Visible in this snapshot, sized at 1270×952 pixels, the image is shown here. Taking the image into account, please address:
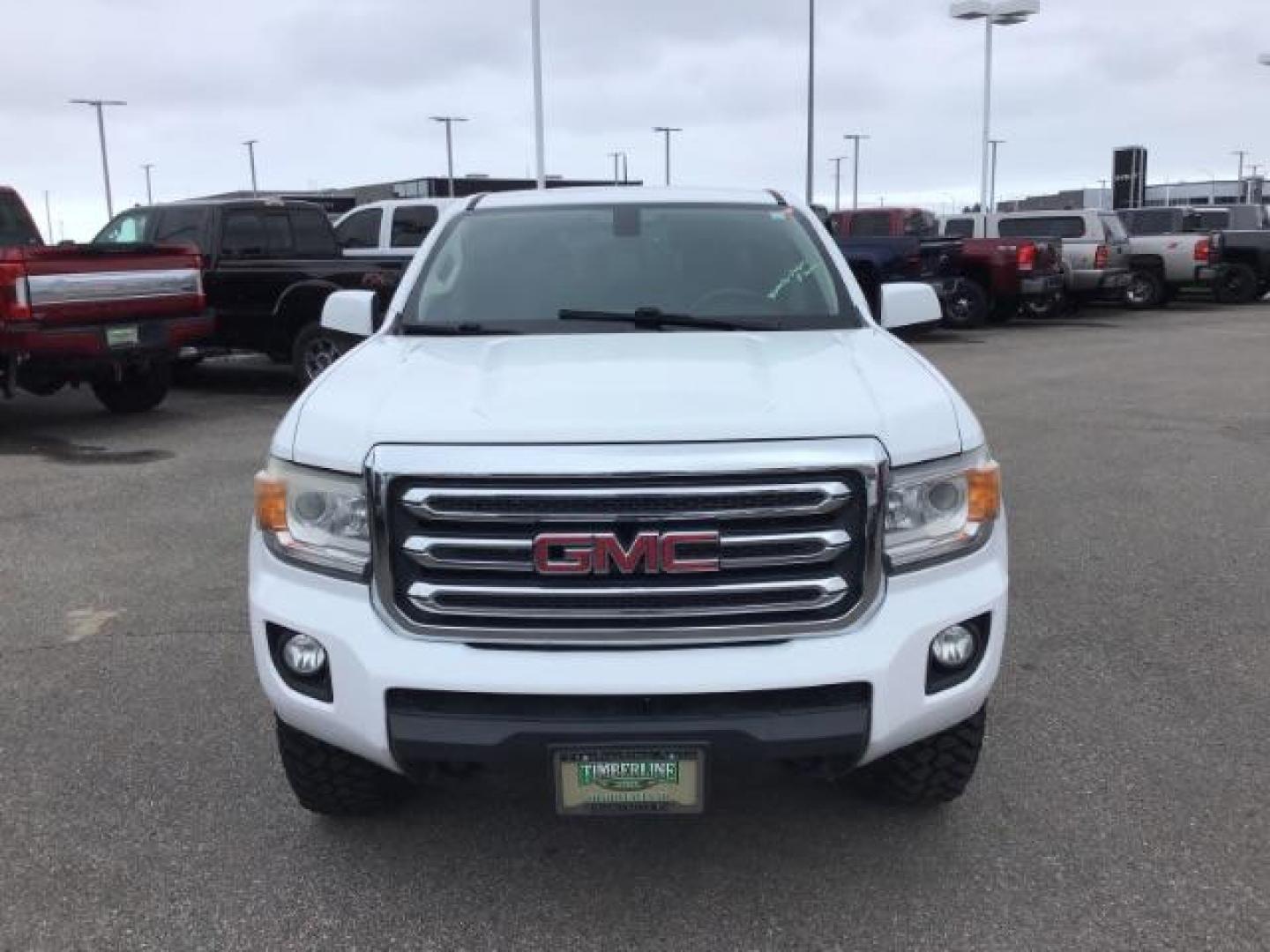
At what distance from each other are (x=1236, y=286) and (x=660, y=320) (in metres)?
24.8

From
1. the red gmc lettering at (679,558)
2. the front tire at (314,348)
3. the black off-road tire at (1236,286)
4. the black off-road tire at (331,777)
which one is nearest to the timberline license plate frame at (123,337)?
the front tire at (314,348)

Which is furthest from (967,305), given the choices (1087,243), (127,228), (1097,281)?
(127,228)

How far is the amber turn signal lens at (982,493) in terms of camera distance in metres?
2.96

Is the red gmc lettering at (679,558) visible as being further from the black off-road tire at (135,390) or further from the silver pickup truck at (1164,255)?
the silver pickup truck at (1164,255)

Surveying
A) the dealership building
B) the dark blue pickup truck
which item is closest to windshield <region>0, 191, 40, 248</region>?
the dark blue pickup truck

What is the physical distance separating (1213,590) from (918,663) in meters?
3.32

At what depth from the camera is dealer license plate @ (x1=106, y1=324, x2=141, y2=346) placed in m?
9.66

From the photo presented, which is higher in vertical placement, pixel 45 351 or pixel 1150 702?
pixel 45 351

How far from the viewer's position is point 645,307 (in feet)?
13.2

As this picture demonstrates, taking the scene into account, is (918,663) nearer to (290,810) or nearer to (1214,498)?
(290,810)

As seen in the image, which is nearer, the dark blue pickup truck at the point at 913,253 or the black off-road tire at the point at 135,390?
the black off-road tire at the point at 135,390

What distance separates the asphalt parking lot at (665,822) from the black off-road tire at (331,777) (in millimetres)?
106

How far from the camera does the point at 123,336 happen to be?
384 inches

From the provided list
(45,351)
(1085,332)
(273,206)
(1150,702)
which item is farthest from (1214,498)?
(1085,332)
